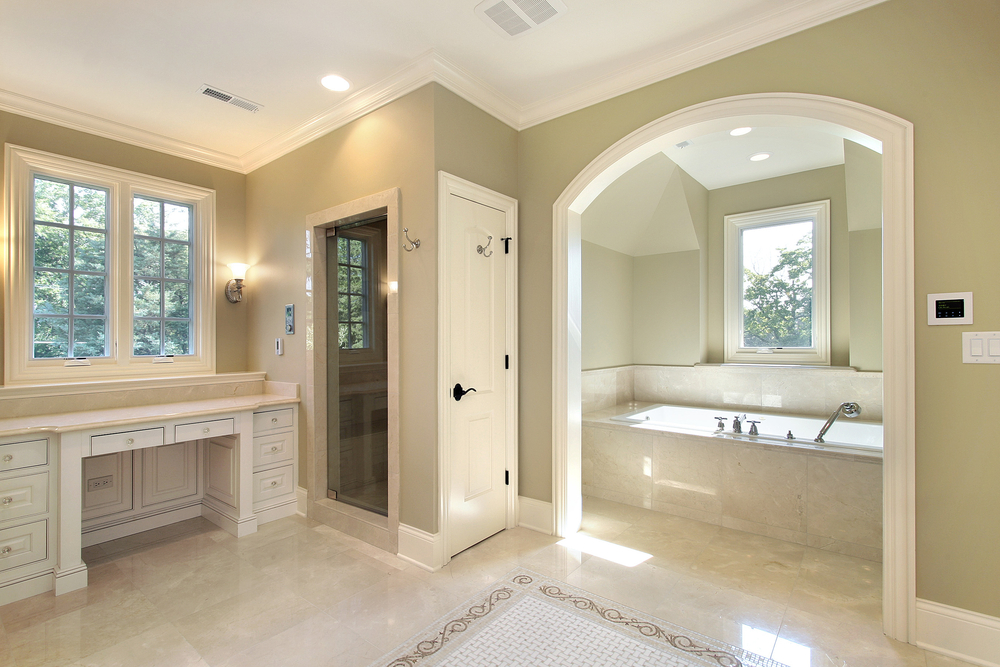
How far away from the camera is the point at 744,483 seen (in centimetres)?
300

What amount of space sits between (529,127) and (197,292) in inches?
114

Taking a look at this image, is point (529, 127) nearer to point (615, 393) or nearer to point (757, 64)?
point (757, 64)

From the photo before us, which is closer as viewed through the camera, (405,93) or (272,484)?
(405,93)

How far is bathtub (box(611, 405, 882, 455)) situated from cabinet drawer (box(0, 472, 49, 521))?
351 cm

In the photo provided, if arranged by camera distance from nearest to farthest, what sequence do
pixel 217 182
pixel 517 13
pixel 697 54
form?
pixel 517 13 < pixel 697 54 < pixel 217 182

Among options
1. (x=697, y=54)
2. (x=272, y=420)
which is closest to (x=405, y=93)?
(x=697, y=54)

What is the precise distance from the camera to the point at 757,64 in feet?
7.39

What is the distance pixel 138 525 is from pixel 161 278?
1763 mm

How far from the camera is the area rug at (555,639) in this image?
179 centimetres

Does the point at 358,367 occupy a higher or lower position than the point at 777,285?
lower

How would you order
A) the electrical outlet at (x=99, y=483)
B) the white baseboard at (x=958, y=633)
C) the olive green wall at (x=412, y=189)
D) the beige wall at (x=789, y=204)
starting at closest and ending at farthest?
the white baseboard at (x=958, y=633) → the olive green wall at (x=412, y=189) → the electrical outlet at (x=99, y=483) → the beige wall at (x=789, y=204)

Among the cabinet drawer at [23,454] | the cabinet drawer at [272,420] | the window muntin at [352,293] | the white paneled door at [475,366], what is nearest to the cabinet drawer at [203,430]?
the cabinet drawer at [272,420]

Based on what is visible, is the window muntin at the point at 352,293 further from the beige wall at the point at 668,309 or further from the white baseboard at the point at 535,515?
the beige wall at the point at 668,309

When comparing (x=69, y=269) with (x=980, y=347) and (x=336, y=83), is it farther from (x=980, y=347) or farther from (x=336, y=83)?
(x=980, y=347)
